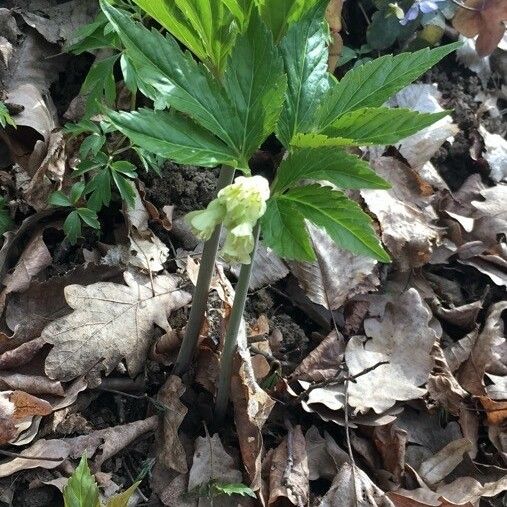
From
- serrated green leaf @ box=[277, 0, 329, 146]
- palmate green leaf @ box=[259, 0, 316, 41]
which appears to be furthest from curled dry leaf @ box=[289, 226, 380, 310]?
palmate green leaf @ box=[259, 0, 316, 41]

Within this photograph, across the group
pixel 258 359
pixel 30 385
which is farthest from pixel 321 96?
pixel 30 385

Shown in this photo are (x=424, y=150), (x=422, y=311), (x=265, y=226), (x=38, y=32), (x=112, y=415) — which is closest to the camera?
(x=265, y=226)

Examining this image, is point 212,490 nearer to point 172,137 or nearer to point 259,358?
point 259,358

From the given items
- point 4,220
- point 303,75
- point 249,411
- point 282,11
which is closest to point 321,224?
point 303,75

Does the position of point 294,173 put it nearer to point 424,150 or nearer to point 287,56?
point 287,56

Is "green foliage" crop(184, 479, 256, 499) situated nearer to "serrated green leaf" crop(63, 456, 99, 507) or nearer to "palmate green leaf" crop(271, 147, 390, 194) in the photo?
"serrated green leaf" crop(63, 456, 99, 507)
